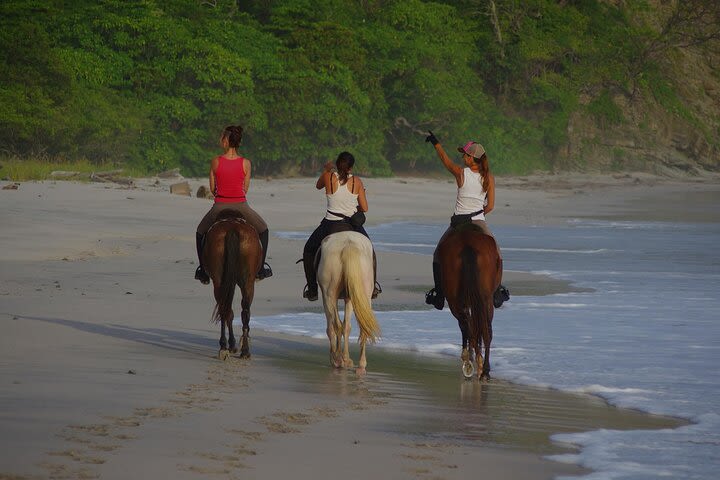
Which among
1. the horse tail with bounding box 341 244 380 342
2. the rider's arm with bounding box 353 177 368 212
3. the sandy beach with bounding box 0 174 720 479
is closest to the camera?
the sandy beach with bounding box 0 174 720 479

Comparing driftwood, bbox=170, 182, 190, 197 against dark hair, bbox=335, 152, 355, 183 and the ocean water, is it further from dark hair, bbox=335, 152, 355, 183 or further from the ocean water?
dark hair, bbox=335, 152, 355, 183

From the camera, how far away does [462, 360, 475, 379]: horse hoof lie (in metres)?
9.57

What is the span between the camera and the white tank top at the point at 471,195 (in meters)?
9.91

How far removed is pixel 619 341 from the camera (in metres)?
11.6

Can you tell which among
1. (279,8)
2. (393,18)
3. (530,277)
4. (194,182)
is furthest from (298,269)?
(393,18)

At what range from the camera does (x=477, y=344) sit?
380 inches

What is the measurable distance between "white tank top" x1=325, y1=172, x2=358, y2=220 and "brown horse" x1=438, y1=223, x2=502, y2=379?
84cm

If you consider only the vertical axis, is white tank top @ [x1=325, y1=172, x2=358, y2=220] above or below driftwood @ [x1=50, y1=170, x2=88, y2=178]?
above

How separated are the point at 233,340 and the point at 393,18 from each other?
4259cm

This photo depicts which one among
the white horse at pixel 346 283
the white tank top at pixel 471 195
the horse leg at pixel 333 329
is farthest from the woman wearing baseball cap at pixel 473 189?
the horse leg at pixel 333 329

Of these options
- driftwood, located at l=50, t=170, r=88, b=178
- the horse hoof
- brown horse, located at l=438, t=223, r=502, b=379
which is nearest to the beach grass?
driftwood, located at l=50, t=170, r=88, b=178

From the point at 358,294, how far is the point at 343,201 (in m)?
0.85

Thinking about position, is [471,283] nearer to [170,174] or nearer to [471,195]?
[471,195]

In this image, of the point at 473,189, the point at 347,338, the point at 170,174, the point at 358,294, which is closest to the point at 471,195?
the point at 473,189
